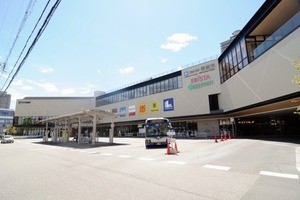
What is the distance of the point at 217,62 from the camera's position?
3341 centimetres

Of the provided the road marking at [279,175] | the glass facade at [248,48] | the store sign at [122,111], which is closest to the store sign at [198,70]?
the glass facade at [248,48]

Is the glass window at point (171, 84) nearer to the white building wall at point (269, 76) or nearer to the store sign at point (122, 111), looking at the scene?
the white building wall at point (269, 76)

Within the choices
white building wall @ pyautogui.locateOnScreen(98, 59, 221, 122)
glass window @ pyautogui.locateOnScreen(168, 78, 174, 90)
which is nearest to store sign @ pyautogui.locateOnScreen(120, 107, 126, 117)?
white building wall @ pyautogui.locateOnScreen(98, 59, 221, 122)

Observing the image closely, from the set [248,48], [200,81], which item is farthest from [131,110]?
[248,48]

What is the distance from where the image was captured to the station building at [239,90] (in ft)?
55.4

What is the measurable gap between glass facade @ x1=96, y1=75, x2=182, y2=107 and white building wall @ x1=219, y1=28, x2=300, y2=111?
15.0 meters

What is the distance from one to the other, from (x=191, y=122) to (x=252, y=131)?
35.0 feet

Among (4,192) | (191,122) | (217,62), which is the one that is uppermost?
(217,62)

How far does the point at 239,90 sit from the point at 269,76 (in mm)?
6746

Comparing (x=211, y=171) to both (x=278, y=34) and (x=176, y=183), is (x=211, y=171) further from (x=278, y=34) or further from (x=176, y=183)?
(x=278, y=34)

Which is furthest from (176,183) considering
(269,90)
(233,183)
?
(269,90)

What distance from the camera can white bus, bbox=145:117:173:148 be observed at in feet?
63.0

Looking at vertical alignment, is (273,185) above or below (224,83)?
below

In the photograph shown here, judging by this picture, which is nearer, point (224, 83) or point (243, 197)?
point (243, 197)
